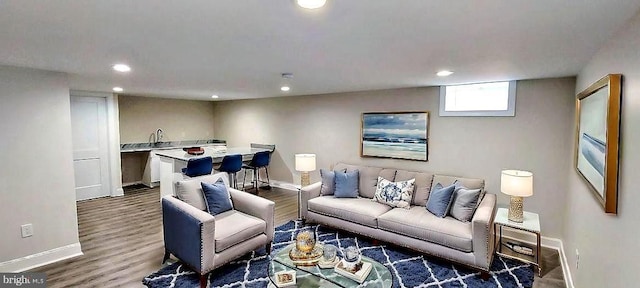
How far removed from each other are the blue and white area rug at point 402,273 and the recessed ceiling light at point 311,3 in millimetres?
2467

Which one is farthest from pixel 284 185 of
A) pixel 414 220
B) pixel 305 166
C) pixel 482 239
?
pixel 482 239

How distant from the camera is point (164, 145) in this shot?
7246 mm

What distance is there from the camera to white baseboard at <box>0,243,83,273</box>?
3.04 m

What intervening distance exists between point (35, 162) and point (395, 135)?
4442 millimetres

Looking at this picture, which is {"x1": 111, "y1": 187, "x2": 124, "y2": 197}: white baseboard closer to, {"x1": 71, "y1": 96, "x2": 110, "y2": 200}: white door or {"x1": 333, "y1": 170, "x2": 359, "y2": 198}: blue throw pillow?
{"x1": 71, "y1": 96, "x2": 110, "y2": 200}: white door

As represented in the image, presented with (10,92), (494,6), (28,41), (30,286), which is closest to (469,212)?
(494,6)

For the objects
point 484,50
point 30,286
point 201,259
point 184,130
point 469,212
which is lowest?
point 30,286

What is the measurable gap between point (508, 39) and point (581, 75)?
1.74 metres

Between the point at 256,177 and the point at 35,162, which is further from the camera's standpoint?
the point at 256,177

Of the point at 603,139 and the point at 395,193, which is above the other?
the point at 603,139

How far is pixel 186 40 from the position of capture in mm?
1960

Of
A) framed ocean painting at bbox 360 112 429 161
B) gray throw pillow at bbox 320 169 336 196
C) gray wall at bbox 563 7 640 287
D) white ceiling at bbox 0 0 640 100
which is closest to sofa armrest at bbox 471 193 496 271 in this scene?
gray wall at bbox 563 7 640 287

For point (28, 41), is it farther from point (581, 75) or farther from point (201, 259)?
point (581, 75)

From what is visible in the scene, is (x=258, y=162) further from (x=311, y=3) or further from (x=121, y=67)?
(x=311, y=3)
